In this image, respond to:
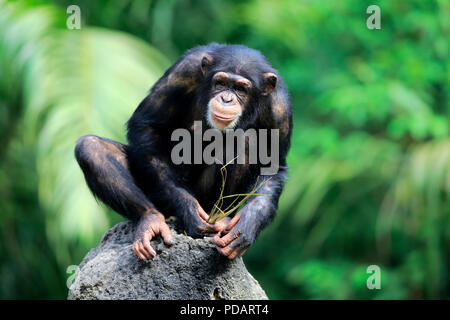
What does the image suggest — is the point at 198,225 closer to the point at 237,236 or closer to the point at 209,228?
the point at 209,228

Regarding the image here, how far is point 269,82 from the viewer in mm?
5273

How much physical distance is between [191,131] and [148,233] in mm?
1121

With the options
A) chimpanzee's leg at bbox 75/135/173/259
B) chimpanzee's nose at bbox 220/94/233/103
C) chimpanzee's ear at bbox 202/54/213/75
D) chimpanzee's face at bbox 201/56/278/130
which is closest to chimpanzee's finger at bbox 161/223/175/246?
chimpanzee's leg at bbox 75/135/173/259

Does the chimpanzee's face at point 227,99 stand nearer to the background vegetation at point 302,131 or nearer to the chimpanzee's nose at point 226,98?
the chimpanzee's nose at point 226,98

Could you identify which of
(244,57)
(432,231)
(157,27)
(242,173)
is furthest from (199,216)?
(157,27)

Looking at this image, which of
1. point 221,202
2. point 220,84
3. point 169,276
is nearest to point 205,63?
point 220,84

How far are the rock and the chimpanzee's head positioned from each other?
3.50 feet

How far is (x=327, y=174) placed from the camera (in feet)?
38.0

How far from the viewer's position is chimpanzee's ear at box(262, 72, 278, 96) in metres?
5.25

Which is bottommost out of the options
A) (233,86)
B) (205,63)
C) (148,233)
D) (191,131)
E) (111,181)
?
(148,233)

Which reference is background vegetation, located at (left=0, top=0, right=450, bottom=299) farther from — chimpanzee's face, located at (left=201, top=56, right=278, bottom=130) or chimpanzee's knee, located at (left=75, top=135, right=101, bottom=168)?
chimpanzee's face, located at (left=201, top=56, right=278, bottom=130)

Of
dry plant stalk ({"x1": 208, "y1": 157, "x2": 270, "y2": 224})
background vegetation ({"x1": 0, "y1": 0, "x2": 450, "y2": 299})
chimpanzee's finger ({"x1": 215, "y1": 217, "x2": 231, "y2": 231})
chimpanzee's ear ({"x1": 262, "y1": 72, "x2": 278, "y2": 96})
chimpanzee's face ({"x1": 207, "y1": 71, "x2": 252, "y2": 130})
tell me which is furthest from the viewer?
background vegetation ({"x1": 0, "y1": 0, "x2": 450, "y2": 299})

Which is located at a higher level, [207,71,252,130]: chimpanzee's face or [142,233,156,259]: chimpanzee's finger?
[207,71,252,130]: chimpanzee's face

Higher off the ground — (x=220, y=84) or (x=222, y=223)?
(x=220, y=84)
